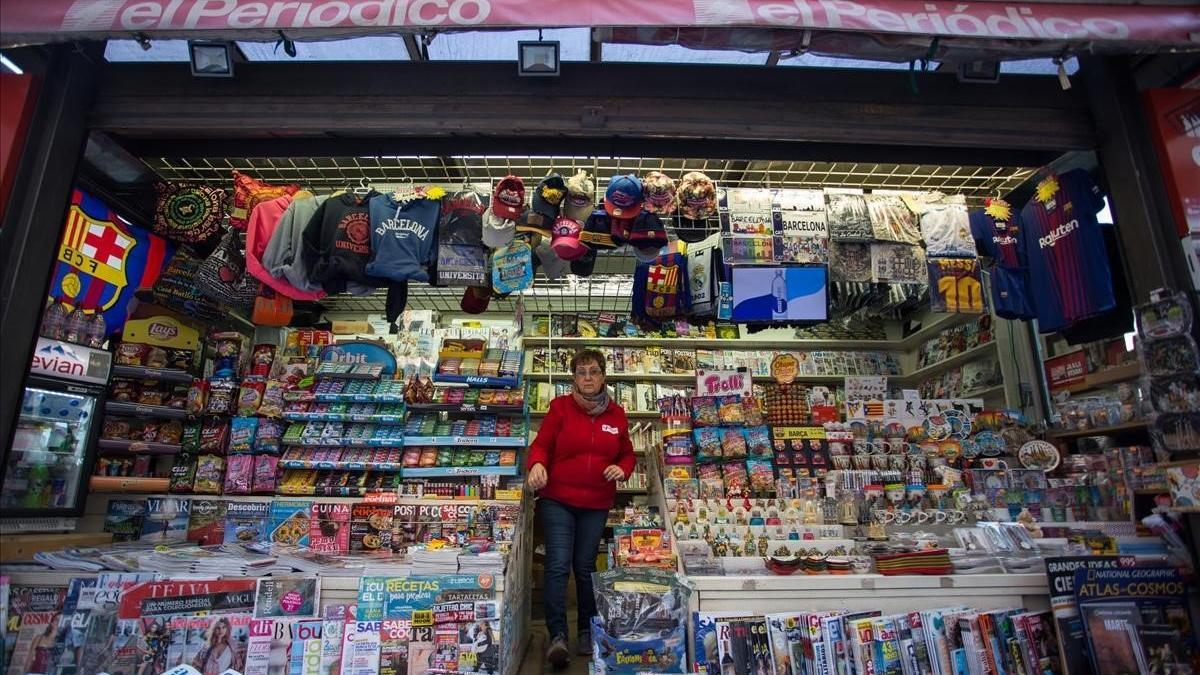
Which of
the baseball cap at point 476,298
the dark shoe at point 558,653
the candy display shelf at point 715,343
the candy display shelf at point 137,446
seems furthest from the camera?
the candy display shelf at point 715,343

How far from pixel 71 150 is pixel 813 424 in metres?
5.39

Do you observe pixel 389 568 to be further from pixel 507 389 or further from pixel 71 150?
pixel 71 150

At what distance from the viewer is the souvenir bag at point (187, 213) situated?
345cm

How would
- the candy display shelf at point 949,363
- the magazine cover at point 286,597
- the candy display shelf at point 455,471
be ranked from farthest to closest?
the candy display shelf at point 949,363 < the candy display shelf at point 455,471 < the magazine cover at point 286,597

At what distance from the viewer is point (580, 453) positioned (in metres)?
3.39

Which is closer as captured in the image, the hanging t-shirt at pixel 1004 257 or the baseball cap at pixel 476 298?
the hanging t-shirt at pixel 1004 257

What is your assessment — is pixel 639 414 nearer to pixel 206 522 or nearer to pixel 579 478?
pixel 579 478

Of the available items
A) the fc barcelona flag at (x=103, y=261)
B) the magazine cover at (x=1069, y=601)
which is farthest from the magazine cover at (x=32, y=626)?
the magazine cover at (x=1069, y=601)

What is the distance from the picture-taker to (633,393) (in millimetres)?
6129

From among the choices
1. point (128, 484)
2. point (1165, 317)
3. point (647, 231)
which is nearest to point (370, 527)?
point (128, 484)

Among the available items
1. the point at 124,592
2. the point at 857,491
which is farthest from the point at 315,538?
the point at 857,491

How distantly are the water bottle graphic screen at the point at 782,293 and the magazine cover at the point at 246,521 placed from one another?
3.25 m

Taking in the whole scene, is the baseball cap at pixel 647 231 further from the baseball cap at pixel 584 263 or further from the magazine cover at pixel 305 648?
the magazine cover at pixel 305 648

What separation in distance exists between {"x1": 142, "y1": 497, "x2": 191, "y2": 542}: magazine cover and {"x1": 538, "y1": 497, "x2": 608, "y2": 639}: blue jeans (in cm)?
245
